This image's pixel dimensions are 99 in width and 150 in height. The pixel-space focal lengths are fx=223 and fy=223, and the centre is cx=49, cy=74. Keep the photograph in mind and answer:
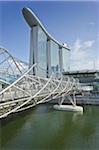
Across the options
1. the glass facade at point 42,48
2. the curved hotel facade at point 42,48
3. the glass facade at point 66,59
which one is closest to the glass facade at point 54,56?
the curved hotel facade at point 42,48

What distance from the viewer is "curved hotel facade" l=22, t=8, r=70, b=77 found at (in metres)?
37.0

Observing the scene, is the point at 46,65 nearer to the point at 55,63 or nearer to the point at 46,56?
the point at 46,56

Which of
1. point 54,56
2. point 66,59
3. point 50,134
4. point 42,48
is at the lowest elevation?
point 50,134

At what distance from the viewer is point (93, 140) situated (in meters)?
9.69

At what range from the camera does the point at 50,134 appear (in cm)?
1038

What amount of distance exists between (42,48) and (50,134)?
3239 centimetres

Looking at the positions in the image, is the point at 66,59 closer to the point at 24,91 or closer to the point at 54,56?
the point at 54,56

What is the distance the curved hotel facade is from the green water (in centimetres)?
1951

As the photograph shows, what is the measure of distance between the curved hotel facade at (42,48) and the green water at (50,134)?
19505mm

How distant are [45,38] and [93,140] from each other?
1405 inches

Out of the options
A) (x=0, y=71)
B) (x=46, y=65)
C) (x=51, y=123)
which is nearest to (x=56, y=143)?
(x=51, y=123)

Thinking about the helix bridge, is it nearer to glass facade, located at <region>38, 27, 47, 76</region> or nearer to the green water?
the green water

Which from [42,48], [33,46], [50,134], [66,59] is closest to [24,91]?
[50,134]

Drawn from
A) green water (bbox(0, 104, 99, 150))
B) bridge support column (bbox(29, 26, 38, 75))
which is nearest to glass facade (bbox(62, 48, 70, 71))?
bridge support column (bbox(29, 26, 38, 75))
